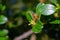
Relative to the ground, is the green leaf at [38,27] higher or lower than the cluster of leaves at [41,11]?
lower

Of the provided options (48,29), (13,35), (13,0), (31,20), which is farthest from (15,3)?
(31,20)

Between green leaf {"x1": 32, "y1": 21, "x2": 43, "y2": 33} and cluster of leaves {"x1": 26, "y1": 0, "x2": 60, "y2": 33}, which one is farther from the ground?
cluster of leaves {"x1": 26, "y1": 0, "x2": 60, "y2": 33}

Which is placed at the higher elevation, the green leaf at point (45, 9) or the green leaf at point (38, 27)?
the green leaf at point (45, 9)

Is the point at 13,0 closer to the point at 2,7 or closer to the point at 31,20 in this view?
the point at 2,7

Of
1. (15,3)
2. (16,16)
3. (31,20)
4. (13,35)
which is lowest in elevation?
(31,20)

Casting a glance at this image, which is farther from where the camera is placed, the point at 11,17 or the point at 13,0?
the point at 13,0

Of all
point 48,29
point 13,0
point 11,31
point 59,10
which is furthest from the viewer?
point 13,0

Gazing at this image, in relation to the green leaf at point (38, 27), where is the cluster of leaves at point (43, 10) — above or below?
above

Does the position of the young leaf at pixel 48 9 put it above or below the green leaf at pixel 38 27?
above
